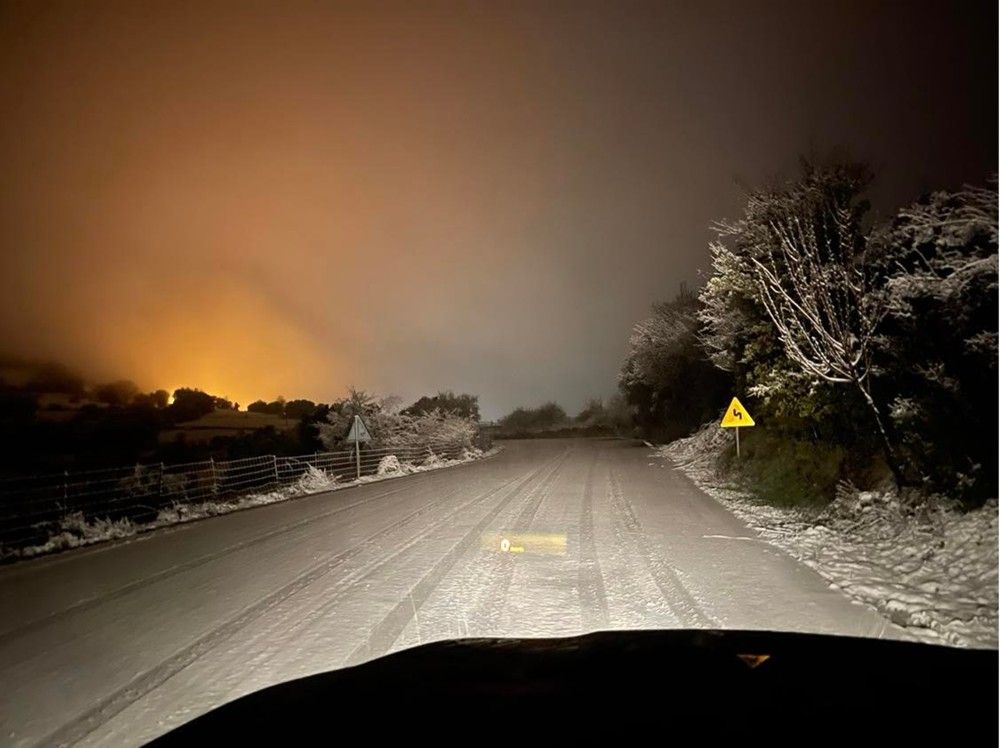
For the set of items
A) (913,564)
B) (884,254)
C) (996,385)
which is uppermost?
(884,254)

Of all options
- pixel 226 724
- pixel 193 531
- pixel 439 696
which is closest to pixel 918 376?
pixel 439 696

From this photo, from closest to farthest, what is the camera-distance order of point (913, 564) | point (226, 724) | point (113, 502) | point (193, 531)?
point (226, 724) < point (913, 564) < point (193, 531) < point (113, 502)

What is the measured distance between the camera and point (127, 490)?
14.4 meters

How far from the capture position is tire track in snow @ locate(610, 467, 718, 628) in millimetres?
5164

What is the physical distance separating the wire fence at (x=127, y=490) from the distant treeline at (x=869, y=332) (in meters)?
14.5

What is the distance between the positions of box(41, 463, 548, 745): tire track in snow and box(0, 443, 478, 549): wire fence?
302 inches

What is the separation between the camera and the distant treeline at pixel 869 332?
806 cm

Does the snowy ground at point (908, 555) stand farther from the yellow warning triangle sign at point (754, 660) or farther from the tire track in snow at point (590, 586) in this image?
the tire track in snow at point (590, 586)

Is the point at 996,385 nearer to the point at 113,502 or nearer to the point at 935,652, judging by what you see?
the point at 935,652

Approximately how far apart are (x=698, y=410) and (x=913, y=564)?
96.0 ft

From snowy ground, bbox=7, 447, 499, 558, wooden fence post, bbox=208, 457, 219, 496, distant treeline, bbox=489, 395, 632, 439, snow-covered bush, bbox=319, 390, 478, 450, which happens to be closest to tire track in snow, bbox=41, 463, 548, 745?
snowy ground, bbox=7, 447, 499, 558

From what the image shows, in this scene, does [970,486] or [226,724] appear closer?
[226,724]

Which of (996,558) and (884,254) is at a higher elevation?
(884,254)

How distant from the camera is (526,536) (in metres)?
9.63
